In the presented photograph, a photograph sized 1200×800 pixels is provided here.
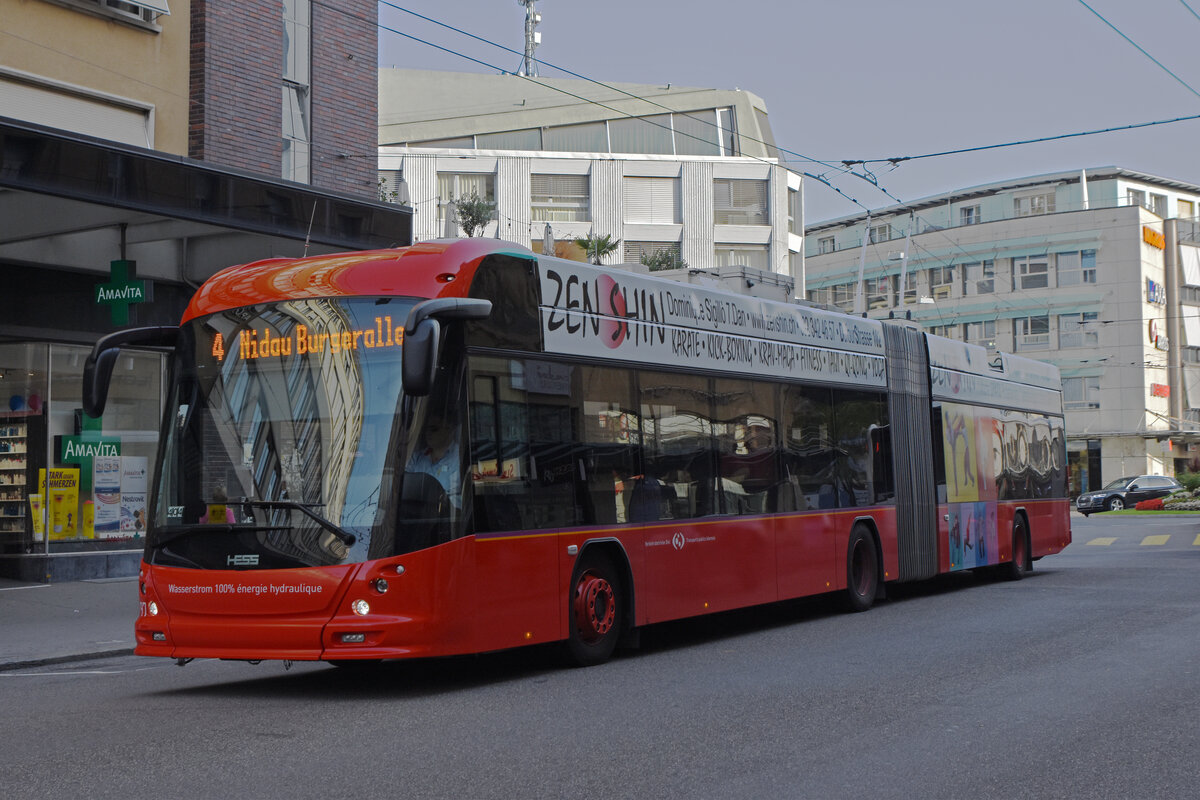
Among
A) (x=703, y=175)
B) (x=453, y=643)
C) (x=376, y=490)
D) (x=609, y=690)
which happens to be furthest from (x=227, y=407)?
(x=703, y=175)

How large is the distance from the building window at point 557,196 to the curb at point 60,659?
4720 cm

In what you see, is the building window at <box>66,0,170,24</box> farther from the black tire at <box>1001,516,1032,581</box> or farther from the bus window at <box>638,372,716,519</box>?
the black tire at <box>1001,516,1032,581</box>

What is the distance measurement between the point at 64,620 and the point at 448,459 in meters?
7.54

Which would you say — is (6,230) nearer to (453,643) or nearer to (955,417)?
(453,643)

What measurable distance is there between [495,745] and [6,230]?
11.3m

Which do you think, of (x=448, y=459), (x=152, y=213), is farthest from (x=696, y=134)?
(x=448, y=459)

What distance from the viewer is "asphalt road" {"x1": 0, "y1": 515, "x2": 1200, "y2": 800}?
254 inches

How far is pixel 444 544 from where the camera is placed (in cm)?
924

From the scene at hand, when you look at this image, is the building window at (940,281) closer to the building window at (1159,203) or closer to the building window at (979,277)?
the building window at (979,277)

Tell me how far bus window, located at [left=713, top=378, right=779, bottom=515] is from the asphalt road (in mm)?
1269

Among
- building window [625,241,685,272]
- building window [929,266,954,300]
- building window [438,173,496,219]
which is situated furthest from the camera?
building window [929,266,954,300]

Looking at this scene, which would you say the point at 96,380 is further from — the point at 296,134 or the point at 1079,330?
the point at 1079,330

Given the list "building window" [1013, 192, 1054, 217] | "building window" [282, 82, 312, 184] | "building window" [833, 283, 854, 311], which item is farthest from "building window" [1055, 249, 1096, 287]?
"building window" [282, 82, 312, 184]

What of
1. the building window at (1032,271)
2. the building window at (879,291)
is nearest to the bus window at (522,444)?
the building window at (1032,271)
